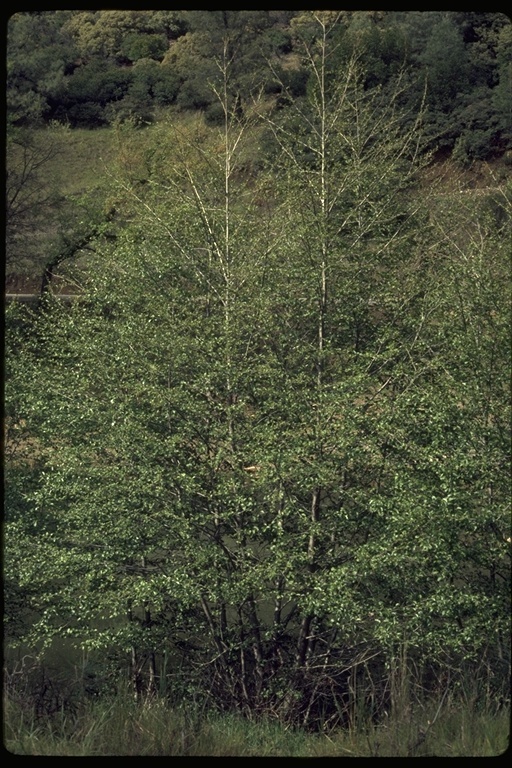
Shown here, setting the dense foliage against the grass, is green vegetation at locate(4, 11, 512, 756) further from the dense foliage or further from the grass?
the grass

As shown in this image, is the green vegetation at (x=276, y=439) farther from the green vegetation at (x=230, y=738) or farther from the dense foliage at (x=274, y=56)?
the green vegetation at (x=230, y=738)

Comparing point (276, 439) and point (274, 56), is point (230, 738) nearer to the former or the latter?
point (276, 439)

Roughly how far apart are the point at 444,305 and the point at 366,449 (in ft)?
4.40

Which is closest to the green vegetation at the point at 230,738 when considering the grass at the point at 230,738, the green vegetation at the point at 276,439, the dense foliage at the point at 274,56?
the grass at the point at 230,738

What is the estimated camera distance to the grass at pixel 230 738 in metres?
3.81

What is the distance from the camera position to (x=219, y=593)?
753cm

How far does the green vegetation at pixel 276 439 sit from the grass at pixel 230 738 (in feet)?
3.42

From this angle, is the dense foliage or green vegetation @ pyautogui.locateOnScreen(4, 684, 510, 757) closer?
green vegetation @ pyautogui.locateOnScreen(4, 684, 510, 757)

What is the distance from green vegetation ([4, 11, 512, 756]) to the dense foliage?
1.15ft

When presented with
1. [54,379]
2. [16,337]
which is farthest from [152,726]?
[16,337]

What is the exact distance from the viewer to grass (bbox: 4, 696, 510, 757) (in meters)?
3.81

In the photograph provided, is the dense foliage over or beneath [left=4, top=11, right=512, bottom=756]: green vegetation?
over

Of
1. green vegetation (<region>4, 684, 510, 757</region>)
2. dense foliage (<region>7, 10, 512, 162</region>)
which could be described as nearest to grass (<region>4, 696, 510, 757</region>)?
green vegetation (<region>4, 684, 510, 757</region>)
